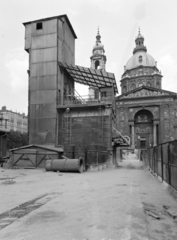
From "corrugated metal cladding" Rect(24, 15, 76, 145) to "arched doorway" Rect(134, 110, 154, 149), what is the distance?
40.0 metres

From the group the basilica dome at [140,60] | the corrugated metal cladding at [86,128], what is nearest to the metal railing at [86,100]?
the corrugated metal cladding at [86,128]

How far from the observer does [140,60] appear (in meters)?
77.2

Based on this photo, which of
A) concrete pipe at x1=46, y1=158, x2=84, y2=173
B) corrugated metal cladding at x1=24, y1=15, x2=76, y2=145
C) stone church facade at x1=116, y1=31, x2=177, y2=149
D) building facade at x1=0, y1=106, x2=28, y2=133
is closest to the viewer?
concrete pipe at x1=46, y1=158, x2=84, y2=173

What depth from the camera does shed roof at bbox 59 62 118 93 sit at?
2650 centimetres

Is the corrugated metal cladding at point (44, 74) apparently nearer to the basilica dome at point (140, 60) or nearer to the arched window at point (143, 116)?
the arched window at point (143, 116)

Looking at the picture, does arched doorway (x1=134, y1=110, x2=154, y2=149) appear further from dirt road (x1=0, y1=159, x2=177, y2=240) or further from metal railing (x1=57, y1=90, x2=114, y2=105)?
dirt road (x1=0, y1=159, x2=177, y2=240)

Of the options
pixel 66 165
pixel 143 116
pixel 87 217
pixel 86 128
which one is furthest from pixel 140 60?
pixel 87 217

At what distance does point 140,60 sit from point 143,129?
2864 centimetres

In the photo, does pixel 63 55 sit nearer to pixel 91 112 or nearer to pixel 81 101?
pixel 81 101

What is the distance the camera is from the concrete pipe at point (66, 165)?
17.5m

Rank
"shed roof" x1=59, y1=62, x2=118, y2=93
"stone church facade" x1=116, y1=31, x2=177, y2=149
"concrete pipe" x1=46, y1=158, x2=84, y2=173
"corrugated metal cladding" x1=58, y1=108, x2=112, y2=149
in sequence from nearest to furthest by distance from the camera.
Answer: "concrete pipe" x1=46, y1=158, x2=84, y2=173, "corrugated metal cladding" x1=58, y1=108, x2=112, y2=149, "shed roof" x1=59, y1=62, x2=118, y2=93, "stone church facade" x1=116, y1=31, x2=177, y2=149

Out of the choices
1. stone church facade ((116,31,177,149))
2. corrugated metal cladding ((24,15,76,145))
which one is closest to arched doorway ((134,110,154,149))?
stone church facade ((116,31,177,149))

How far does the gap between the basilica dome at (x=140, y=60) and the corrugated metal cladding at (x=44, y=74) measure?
2104 inches

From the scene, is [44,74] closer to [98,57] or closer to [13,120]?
[98,57]
